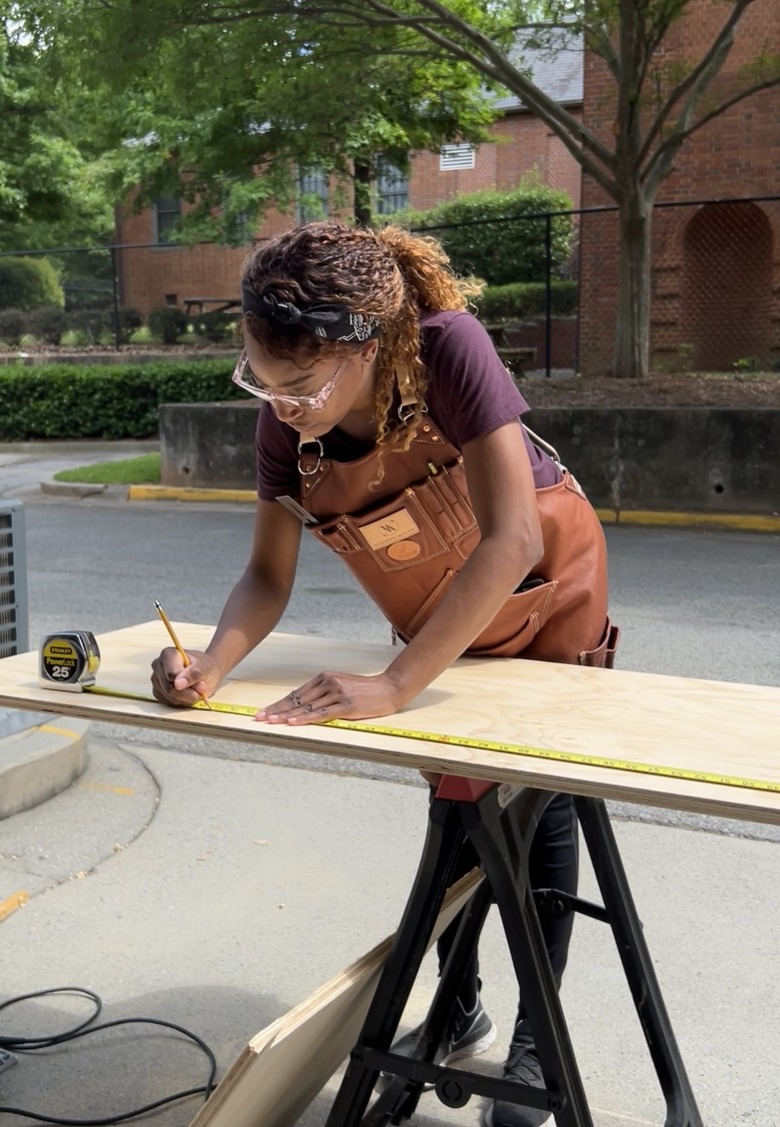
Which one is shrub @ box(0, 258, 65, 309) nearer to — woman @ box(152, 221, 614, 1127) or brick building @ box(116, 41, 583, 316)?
brick building @ box(116, 41, 583, 316)

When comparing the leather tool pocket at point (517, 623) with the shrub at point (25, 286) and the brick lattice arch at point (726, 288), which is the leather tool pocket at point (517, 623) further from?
the shrub at point (25, 286)

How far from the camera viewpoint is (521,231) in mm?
23203

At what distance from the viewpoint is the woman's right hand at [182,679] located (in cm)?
215

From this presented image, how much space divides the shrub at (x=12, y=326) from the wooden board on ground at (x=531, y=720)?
1007 inches

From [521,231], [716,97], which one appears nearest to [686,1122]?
[716,97]

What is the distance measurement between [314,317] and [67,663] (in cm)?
82

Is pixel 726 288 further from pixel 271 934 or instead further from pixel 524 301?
pixel 271 934

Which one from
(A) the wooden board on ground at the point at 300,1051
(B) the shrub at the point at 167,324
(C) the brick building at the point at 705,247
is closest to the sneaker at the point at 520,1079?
(A) the wooden board on ground at the point at 300,1051

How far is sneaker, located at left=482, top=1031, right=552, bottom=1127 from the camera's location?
2.45m

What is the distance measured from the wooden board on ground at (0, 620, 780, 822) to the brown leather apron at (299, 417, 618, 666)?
10 centimetres

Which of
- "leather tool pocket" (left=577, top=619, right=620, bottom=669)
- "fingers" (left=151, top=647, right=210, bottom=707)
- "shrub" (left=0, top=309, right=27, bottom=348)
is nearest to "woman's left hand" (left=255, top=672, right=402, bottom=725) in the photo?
"fingers" (left=151, top=647, right=210, bottom=707)

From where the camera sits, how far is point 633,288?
13.5 metres

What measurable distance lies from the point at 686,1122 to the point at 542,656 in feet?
3.08

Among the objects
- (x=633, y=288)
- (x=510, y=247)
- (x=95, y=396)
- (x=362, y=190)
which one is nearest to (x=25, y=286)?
(x=95, y=396)
